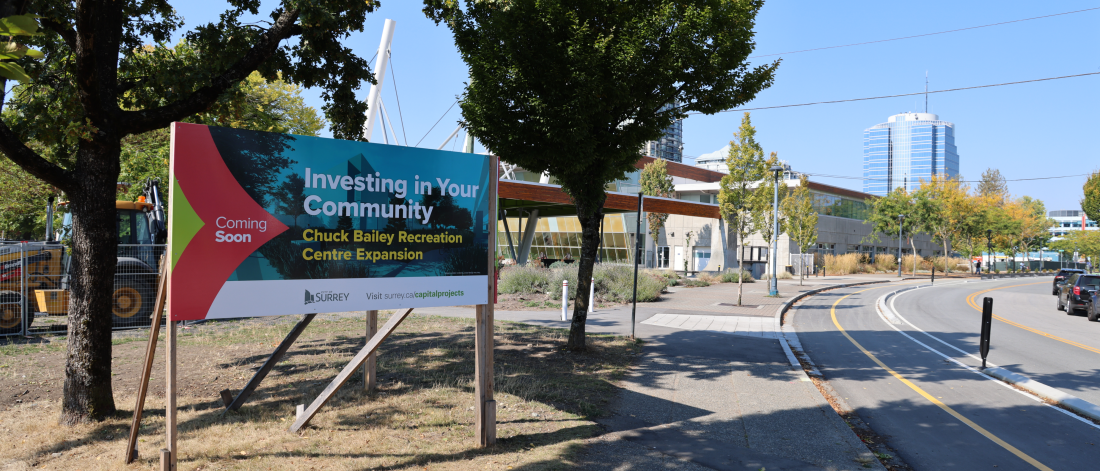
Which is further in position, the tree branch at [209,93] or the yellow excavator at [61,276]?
the yellow excavator at [61,276]

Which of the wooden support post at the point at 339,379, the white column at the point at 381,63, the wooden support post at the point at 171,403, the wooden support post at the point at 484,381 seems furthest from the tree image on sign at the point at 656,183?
the wooden support post at the point at 171,403

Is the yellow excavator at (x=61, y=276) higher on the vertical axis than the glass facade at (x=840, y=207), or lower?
lower

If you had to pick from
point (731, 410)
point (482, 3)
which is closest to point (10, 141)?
point (482, 3)

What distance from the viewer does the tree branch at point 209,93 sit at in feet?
19.9

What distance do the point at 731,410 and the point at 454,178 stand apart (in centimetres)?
433

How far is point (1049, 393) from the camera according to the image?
8211mm

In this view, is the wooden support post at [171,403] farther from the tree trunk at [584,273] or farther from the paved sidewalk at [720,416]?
the tree trunk at [584,273]

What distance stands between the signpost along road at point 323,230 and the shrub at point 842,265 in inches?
2116

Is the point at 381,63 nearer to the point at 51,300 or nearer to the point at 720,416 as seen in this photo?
the point at 51,300

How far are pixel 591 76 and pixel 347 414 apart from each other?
564cm

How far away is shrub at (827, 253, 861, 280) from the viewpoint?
172 feet

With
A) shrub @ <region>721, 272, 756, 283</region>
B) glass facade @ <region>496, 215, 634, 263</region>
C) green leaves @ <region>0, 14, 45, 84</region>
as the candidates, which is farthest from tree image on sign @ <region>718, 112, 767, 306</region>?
→ green leaves @ <region>0, 14, 45, 84</region>

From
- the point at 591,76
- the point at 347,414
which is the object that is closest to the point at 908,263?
the point at 591,76

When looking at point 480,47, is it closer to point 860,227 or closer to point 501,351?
point 501,351
